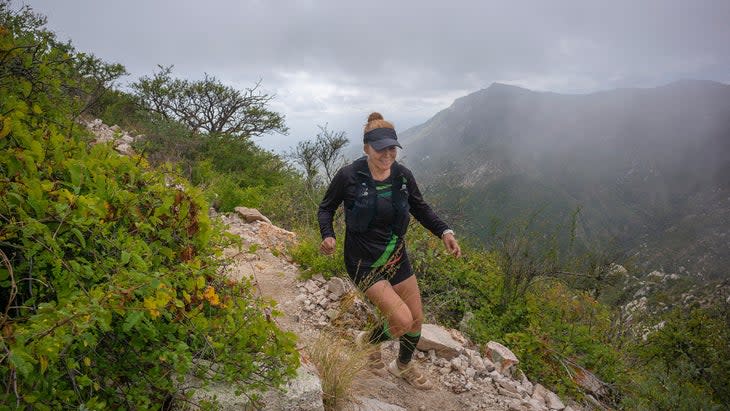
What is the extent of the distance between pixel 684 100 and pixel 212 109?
23688 cm

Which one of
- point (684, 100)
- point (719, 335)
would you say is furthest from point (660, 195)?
point (719, 335)

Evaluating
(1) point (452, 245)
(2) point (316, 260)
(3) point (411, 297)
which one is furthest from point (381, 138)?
(2) point (316, 260)

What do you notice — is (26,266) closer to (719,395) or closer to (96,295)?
(96,295)

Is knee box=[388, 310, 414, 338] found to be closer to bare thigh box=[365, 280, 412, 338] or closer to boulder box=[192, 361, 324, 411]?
bare thigh box=[365, 280, 412, 338]

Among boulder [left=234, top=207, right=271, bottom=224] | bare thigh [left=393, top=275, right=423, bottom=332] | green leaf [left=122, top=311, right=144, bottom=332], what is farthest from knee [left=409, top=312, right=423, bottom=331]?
boulder [left=234, top=207, right=271, bottom=224]

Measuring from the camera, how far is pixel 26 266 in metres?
1.43

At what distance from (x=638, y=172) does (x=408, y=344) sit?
180671mm

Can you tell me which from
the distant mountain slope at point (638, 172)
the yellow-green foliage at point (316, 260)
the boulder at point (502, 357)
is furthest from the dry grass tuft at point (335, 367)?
the distant mountain slope at point (638, 172)

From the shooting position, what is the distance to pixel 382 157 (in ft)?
10.9

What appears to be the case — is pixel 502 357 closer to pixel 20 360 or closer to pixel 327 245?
pixel 327 245

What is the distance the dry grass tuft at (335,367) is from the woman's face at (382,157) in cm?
147

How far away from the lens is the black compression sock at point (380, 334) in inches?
128

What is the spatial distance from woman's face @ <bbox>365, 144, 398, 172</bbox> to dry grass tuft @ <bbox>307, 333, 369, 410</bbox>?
4.83 feet

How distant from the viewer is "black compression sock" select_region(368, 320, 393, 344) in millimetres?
3258
